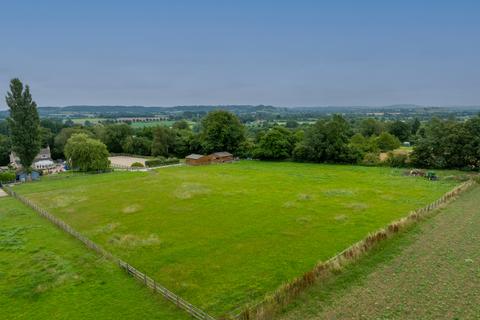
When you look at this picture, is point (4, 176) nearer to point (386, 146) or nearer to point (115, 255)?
point (115, 255)

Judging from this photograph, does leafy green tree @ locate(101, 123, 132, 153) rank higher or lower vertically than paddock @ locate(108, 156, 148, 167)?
higher

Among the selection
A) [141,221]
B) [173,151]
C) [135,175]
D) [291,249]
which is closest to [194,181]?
[135,175]

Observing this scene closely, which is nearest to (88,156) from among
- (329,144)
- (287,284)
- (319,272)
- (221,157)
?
(221,157)

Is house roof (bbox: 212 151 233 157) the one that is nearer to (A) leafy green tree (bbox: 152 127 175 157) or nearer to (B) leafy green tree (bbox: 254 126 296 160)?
(B) leafy green tree (bbox: 254 126 296 160)

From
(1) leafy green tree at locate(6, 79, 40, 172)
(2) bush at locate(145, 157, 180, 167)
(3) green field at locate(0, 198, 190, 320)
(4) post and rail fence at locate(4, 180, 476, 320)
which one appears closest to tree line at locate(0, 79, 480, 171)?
(1) leafy green tree at locate(6, 79, 40, 172)

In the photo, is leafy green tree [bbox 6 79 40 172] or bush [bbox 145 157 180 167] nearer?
leafy green tree [bbox 6 79 40 172]

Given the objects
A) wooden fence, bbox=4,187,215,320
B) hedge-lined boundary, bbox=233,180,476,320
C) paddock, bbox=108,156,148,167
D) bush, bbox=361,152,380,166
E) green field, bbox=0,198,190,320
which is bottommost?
paddock, bbox=108,156,148,167
